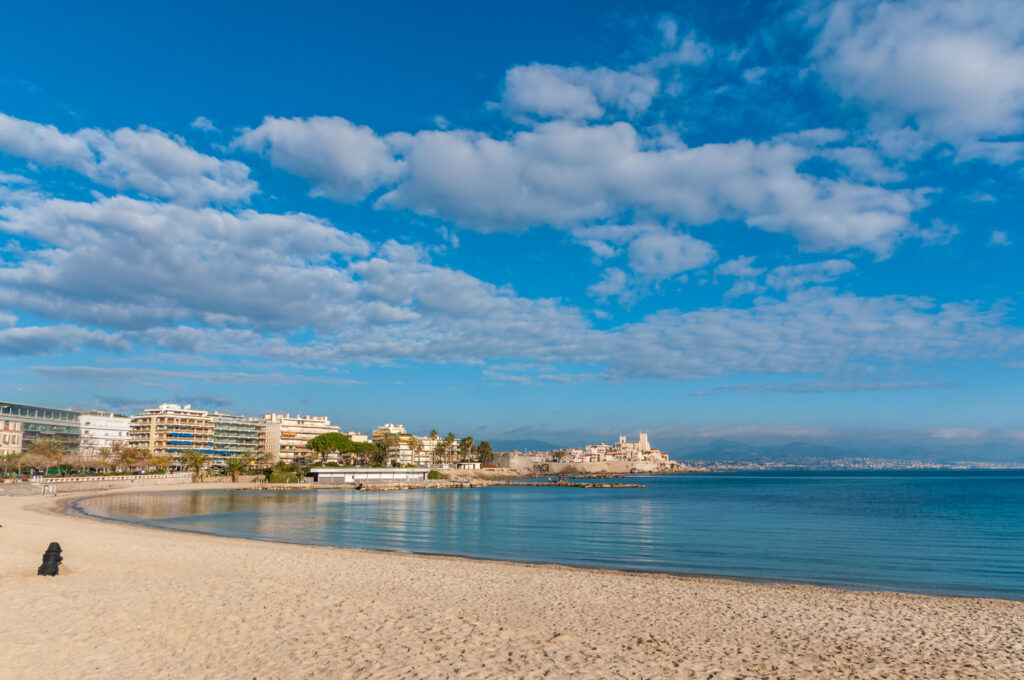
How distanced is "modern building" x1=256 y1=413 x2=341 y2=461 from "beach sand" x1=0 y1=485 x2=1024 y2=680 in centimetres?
15791

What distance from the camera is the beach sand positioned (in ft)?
34.2

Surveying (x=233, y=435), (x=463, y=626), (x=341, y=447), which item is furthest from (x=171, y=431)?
(x=463, y=626)

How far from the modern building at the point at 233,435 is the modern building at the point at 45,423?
2898cm

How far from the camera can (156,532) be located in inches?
1313

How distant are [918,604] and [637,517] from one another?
3427 cm

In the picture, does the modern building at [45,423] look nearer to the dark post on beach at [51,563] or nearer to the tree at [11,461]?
the tree at [11,461]

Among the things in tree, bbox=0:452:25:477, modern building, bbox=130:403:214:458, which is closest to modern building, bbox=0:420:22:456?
tree, bbox=0:452:25:477

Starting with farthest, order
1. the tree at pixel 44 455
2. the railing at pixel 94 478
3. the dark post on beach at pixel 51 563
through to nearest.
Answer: the tree at pixel 44 455
the railing at pixel 94 478
the dark post on beach at pixel 51 563

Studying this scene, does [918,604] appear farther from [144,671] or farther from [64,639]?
[64,639]

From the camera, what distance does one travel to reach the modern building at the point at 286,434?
175250mm

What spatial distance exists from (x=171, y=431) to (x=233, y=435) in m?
17.4

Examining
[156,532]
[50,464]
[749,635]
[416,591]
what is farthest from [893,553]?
[50,464]

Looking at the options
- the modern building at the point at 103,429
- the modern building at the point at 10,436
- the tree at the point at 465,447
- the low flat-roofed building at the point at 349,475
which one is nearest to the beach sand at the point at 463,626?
the low flat-roofed building at the point at 349,475

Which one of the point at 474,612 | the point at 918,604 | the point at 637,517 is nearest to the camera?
the point at 474,612
